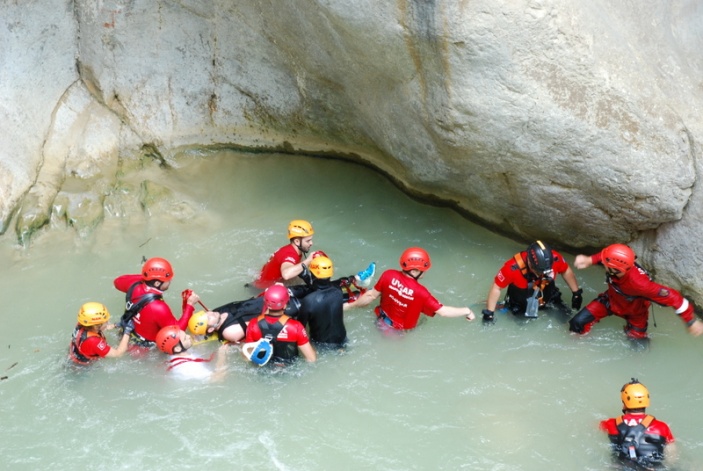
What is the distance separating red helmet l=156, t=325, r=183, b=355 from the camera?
8.05 m

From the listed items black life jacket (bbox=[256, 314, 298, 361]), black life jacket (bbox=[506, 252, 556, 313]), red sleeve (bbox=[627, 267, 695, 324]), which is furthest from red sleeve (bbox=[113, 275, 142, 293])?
red sleeve (bbox=[627, 267, 695, 324])

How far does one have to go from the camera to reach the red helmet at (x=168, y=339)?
8.05 metres

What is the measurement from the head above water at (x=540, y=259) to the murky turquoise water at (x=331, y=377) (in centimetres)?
77

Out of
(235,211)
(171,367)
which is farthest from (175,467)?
(235,211)

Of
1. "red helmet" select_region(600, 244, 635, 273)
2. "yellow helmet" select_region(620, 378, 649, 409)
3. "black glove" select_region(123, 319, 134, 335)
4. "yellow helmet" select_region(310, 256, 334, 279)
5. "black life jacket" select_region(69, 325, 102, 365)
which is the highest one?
"red helmet" select_region(600, 244, 635, 273)

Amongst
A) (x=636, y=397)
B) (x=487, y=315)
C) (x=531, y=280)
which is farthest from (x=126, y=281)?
(x=636, y=397)

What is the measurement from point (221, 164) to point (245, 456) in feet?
15.7

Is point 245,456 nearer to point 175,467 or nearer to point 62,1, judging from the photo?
point 175,467

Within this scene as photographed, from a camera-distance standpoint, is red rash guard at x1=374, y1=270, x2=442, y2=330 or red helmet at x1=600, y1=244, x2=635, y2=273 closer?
red helmet at x1=600, y1=244, x2=635, y2=273

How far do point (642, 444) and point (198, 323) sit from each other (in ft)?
14.2

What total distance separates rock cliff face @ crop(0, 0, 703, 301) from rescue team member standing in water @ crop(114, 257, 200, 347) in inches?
89.5

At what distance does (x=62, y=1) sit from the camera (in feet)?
33.0

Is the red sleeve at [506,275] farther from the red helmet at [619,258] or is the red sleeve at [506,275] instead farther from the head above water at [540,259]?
the red helmet at [619,258]

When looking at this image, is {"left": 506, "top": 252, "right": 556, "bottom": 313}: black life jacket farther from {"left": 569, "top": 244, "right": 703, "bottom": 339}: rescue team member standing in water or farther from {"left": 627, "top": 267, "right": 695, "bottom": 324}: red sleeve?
{"left": 627, "top": 267, "right": 695, "bottom": 324}: red sleeve
